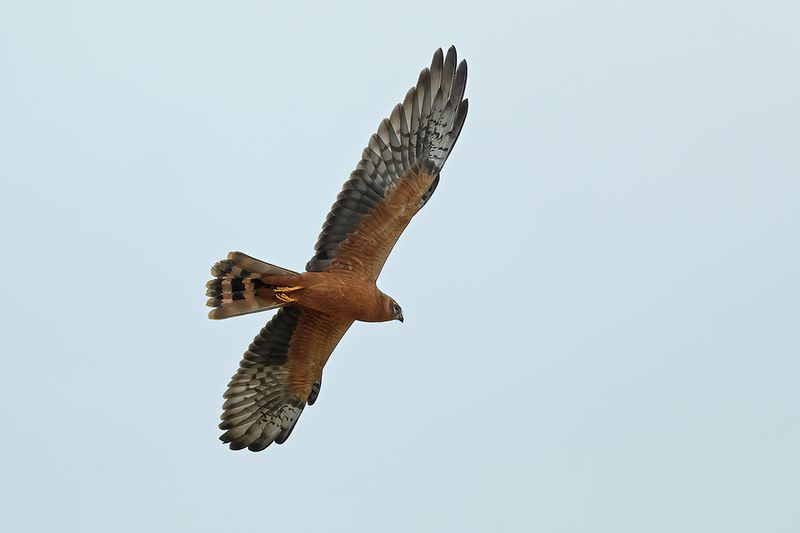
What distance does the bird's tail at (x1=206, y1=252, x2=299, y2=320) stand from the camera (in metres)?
17.0

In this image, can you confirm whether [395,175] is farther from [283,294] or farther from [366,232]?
[283,294]

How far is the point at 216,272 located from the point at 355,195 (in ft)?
7.13

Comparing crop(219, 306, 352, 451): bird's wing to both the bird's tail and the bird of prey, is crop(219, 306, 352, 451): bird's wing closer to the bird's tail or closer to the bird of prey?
the bird of prey

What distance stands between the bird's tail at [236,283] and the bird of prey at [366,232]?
13 mm

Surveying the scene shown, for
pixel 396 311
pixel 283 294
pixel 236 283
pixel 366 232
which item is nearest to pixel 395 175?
pixel 366 232

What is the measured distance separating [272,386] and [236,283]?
2.47 meters

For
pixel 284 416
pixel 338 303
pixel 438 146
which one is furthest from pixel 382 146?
pixel 284 416

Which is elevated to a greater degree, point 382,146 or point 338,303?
point 382,146

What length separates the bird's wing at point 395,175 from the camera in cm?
1739

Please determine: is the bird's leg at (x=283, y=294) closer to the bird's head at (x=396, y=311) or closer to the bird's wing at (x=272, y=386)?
the bird's wing at (x=272, y=386)

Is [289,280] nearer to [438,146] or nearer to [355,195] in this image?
[355,195]

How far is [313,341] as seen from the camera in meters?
18.4

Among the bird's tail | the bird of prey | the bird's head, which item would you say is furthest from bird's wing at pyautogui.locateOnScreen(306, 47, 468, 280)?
the bird's tail

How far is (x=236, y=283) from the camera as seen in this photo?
17125 mm
